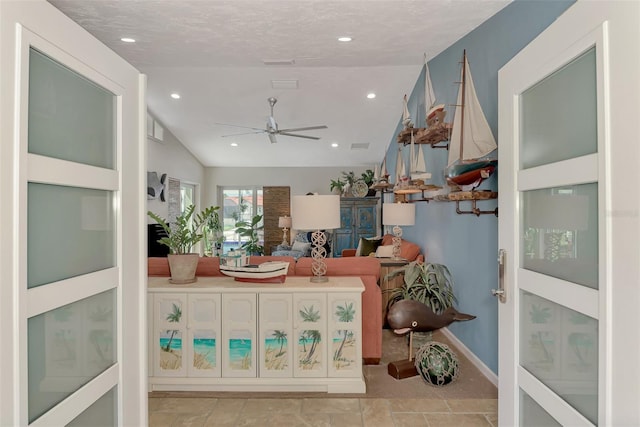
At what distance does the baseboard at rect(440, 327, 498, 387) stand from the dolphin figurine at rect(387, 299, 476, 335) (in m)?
0.44

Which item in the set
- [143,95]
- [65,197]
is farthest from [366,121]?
[65,197]

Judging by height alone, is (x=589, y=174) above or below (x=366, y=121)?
below

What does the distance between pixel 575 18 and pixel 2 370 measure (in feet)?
5.59

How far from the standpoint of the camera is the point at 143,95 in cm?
143

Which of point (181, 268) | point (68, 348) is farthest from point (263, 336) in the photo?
point (68, 348)

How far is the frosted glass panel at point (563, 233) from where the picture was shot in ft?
3.62

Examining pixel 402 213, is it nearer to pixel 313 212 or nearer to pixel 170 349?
pixel 313 212

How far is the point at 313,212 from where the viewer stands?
272 centimetres

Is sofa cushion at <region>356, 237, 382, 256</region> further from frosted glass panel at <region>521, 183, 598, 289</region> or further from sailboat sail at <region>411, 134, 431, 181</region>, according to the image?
frosted glass panel at <region>521, 183, 598, 289</region>

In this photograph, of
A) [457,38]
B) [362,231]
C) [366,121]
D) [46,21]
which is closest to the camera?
[46,21]

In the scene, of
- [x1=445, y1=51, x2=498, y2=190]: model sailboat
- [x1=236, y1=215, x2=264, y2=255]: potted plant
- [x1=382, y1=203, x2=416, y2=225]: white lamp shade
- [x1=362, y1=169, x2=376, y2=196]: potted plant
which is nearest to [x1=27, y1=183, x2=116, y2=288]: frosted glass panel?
[x1=445, y1=51, x2=498, y2=190]: model sailboat

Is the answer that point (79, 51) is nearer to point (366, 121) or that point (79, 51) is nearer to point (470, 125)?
point (470, 125)

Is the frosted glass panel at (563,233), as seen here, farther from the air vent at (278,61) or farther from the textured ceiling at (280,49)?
the air vent at (278,61)

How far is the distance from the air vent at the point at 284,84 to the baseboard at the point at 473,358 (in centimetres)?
367
